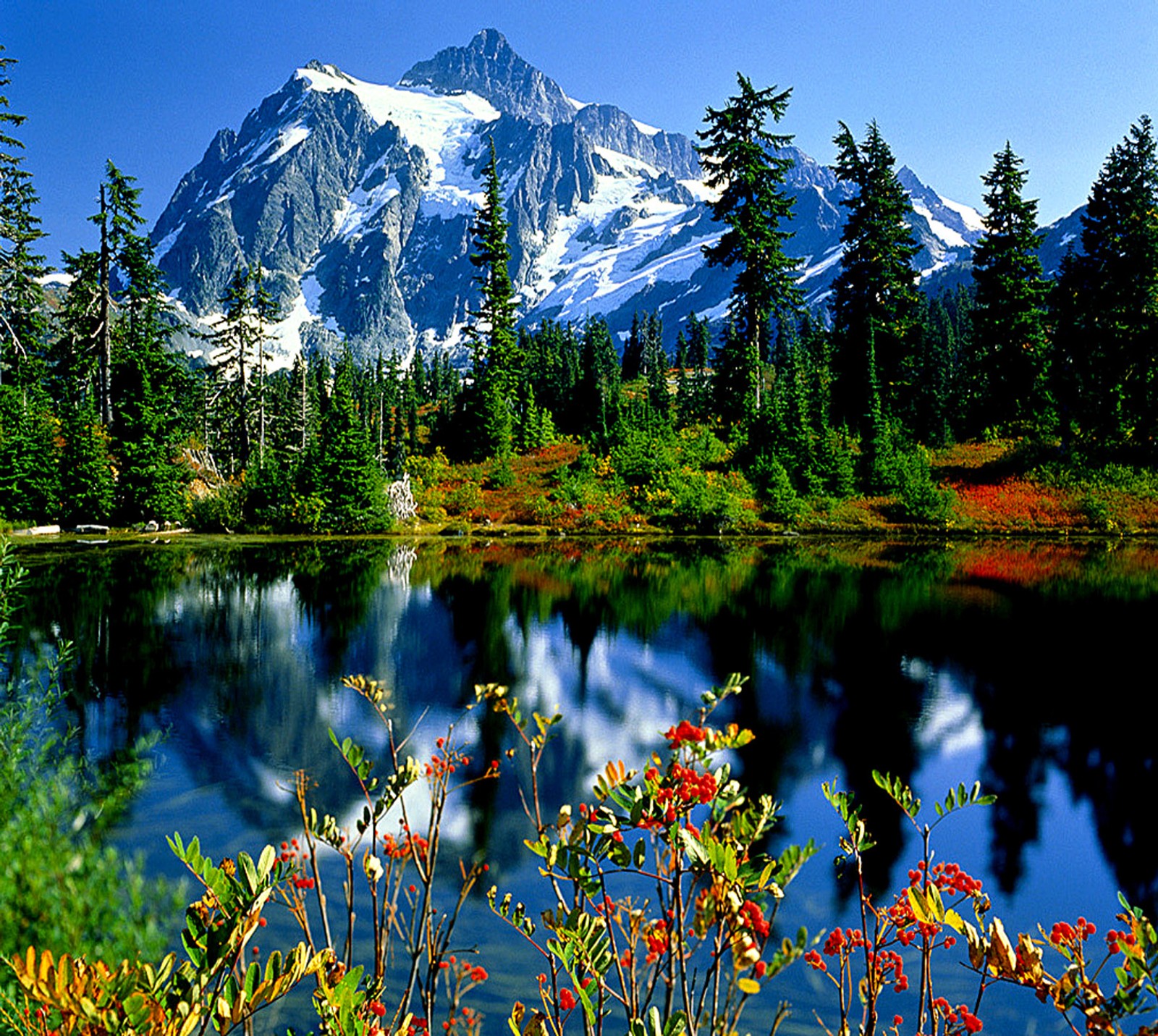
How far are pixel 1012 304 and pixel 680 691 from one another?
101 feet

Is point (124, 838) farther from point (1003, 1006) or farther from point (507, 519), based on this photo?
point (507, 519)

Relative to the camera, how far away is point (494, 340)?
123ft

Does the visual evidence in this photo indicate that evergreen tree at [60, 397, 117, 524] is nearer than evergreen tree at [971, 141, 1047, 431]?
Yes

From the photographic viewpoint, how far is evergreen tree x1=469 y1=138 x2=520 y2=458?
34.9 meters

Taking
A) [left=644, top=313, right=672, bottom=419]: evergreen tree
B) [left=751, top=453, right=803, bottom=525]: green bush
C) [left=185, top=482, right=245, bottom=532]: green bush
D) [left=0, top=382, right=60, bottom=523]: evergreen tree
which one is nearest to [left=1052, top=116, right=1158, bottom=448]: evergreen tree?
[left=751, top=453, right=803, bottom=525]: green bush

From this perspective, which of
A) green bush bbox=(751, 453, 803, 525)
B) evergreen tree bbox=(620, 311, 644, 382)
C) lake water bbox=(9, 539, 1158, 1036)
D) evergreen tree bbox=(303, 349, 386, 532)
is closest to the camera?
lake water bbox=(9, 539, 1158, 1036)

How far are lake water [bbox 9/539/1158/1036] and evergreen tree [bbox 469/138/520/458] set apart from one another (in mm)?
18135

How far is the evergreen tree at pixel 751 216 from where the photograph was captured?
98.0 ft

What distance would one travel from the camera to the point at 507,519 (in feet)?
100

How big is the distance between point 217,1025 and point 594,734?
5743 mm

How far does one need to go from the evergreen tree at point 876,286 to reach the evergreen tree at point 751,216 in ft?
13.3

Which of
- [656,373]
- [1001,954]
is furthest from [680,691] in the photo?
[656,373]

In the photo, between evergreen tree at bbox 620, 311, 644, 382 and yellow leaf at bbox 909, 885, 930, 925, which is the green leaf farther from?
evergreen tree at bbox 620, 311, 644, 382

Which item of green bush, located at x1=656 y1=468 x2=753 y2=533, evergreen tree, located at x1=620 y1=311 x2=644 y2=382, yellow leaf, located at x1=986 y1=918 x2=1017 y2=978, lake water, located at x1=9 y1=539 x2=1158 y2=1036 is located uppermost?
evergreen tree, located at x1=620 y1=311 x2=644 y2=382
